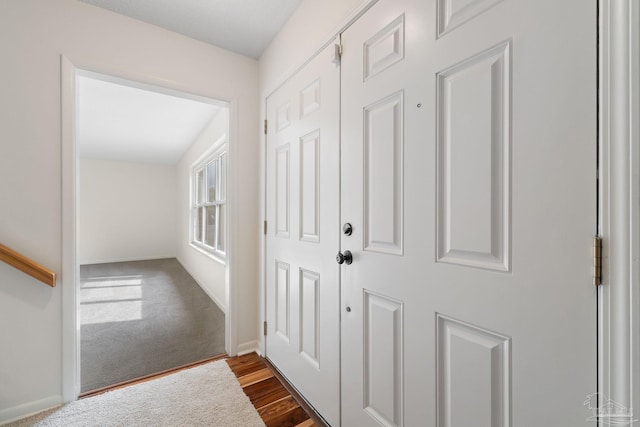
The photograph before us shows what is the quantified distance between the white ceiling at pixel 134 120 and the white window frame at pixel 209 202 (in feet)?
1.61

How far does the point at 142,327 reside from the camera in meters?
2.54

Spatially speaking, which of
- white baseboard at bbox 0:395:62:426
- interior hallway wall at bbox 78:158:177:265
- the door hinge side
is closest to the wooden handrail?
white baseboard at bbox 0:395:62:426

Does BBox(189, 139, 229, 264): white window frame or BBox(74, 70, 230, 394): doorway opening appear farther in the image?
BBox(189, 139, 229, 264): white window frame

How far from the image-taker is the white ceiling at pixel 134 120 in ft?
9.50

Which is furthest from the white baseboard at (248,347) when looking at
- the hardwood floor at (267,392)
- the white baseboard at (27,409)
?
the white baseboard at (27,409)

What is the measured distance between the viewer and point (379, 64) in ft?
3.42

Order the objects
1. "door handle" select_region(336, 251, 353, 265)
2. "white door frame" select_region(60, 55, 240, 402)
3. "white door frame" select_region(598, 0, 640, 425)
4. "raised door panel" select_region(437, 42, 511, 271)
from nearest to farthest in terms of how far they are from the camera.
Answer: "white door frame" select_region(598, 0, 640, 425)
"raised door panel" select_region(437, 42, 511, 271)
"door handle" select_region(336, 251, 353, 265)
"white door frame" select_region(60, 55, 240, 402)

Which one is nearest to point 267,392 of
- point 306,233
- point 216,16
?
point 306,233

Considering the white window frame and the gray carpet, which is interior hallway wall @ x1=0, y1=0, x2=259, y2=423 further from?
the white window frame

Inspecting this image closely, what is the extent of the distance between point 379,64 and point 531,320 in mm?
1002

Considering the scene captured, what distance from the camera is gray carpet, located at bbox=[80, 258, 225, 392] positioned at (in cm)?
190

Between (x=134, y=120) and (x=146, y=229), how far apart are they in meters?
3.51

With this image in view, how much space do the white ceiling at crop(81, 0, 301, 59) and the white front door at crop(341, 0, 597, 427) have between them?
835 mm

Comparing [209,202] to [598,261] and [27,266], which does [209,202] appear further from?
[598,261]
